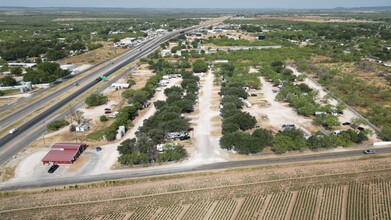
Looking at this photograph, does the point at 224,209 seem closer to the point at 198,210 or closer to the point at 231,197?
the point at 231,197

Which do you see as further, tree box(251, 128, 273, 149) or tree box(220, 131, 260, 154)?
tree box(251, 128, 273, 149)

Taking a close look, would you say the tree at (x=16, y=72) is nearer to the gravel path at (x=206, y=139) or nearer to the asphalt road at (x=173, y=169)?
the gravel path at (x=206, y=139)

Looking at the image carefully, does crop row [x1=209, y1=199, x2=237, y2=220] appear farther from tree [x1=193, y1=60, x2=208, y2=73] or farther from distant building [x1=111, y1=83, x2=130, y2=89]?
tree [x1=193, y1=60, x2=208, y2=73]

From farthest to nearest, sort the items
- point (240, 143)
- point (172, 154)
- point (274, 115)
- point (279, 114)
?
point (279, 114)
point (274, 115)
point (240, 143)
point (172, 154)

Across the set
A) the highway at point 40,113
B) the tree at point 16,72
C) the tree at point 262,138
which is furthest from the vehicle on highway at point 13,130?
the tree at point 16,72

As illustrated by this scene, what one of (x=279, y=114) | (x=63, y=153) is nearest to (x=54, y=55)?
(x=63, y=153)

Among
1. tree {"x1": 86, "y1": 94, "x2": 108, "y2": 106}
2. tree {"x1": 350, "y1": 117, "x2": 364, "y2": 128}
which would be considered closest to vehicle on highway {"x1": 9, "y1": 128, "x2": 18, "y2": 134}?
tree {"x1": 86, "y1": 94, "x2": 108, "y2": 106}

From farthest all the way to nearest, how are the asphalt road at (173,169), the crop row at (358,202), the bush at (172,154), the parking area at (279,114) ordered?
the parking area at (279,114)
the bush at (172,154)
the asphalt road at (173,169)
the crop row at (358,202)
